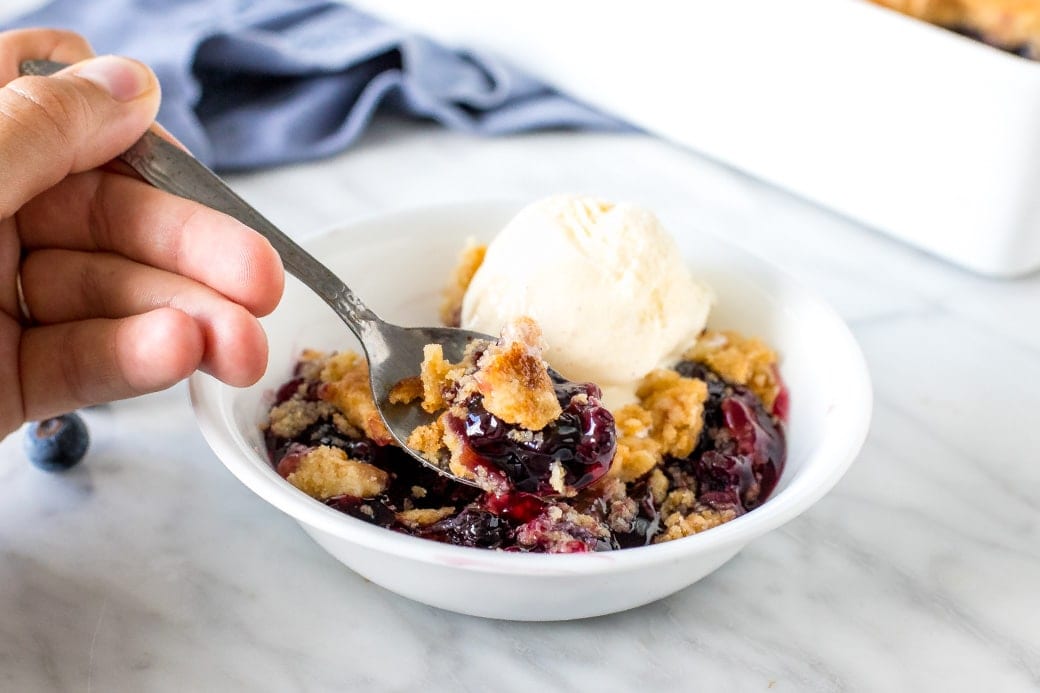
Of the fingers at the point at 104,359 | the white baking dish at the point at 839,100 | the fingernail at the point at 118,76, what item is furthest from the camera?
the white baking dish at the point at 839,100

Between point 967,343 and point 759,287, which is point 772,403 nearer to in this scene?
point 759,287

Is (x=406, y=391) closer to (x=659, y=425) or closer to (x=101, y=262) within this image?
(x=659, y=425)

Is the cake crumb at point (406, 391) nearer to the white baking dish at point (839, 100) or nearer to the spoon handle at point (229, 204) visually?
the spoon handle at point (229, 204)

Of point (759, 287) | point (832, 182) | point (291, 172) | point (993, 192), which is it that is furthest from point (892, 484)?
point (291, 172)

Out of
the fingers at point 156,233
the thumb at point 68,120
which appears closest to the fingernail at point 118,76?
the thumb at point 68,120

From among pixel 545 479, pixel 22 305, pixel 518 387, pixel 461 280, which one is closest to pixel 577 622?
pixel 545 479

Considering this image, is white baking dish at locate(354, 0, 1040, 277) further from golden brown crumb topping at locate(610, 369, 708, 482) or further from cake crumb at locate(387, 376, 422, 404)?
cake crumb at locate(387, 376, 422, 404)
